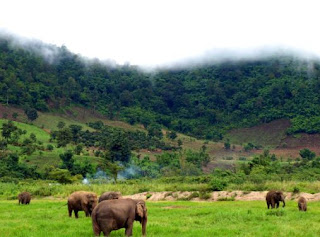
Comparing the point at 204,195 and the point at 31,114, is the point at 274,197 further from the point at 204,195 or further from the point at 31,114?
the point at 31,114

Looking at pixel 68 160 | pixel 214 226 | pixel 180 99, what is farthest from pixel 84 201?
pixel 180 99

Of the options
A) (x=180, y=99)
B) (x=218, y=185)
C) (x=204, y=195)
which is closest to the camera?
(x=204, y=195)

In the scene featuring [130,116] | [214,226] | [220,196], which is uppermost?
[130,116]

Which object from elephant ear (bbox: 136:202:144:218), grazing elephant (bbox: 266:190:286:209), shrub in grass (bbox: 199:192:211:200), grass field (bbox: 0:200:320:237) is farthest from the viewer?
shrub in grass (bbox: 199:192:211:200)

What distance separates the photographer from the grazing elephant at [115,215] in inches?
541

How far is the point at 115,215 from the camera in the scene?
1377 cm

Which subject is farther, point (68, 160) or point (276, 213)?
point (68, 160)

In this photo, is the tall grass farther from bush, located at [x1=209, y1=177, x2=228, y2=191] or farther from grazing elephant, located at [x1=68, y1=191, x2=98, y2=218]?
grazing elephant, located at [x1=68, y1=191, x2=98, y2=218]

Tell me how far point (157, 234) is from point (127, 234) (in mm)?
1820

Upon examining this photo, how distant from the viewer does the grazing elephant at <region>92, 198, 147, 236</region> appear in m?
13.7

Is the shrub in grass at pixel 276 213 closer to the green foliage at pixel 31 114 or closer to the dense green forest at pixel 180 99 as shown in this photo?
the green foliage at pixel 31 114

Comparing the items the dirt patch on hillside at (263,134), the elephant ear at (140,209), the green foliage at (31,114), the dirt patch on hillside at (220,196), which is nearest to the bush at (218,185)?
the dirt patch on hillside at (220,196)

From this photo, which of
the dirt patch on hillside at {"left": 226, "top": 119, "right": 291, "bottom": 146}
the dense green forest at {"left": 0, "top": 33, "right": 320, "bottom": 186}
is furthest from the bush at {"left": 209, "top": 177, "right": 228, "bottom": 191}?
the dirt patch on hillside at {"left": 226, "top": 119, "right": 291, "bottom": 146}

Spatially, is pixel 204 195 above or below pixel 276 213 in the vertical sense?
below
